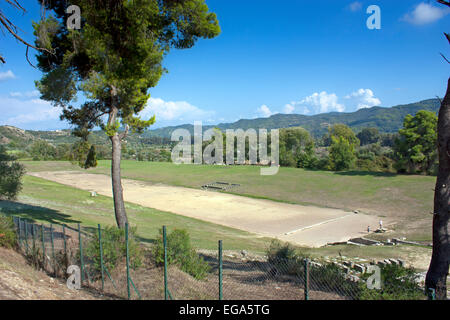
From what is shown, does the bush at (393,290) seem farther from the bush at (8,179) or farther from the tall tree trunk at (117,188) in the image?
the bush at (8,179)

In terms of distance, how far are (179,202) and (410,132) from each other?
32748 millimetres

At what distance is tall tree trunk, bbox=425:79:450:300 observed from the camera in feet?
24.1

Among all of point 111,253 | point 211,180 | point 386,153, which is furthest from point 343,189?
point 386,153

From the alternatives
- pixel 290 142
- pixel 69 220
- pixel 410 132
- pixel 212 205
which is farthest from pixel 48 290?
pixel 290 142

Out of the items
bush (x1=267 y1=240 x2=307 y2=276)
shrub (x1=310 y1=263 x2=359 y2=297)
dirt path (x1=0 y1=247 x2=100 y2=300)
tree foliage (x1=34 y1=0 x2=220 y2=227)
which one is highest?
tree foliage (x1=34 y1=0 x2=220 y2=227)

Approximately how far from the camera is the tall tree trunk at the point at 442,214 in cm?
734

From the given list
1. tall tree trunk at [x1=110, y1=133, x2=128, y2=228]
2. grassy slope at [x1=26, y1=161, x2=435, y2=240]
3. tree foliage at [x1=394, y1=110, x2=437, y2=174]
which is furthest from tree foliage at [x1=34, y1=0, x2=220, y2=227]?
tree foliage at [x1=394, y1=110, x2=437, y2=174]

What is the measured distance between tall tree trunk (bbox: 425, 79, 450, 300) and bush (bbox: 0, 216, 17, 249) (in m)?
12.6

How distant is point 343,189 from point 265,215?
16797 millimetres

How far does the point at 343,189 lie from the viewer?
4347 cm

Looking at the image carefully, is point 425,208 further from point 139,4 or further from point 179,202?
point 139,4

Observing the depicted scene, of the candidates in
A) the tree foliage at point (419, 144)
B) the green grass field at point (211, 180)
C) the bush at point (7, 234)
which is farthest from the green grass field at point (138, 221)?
the tree foliage at point (419, 144)

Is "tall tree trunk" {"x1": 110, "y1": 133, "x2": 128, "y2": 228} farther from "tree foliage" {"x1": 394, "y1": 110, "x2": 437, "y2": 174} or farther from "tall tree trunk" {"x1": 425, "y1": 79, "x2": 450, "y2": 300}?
"tree foliage" {"x1": 394, "y1": 110, "x2": 437, "y2": 174}

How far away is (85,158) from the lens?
14695 millimetres
